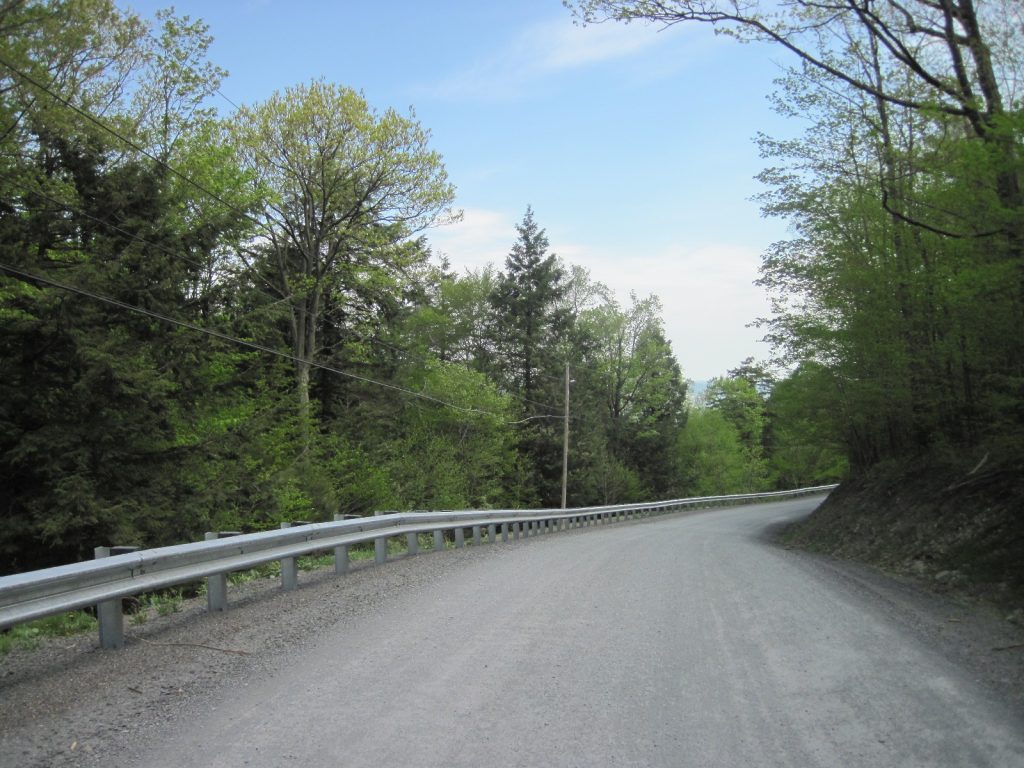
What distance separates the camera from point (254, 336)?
59.4 ft

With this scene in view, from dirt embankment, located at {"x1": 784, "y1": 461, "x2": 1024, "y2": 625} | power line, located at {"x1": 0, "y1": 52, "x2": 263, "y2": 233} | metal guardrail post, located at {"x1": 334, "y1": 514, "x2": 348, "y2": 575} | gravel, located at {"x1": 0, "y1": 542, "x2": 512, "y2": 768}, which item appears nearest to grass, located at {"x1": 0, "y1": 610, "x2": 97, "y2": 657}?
gravel, located at {"x1": 0, "y1": 542, "x2": 512, "y2": 768}

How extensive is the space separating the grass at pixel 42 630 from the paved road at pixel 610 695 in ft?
7.53

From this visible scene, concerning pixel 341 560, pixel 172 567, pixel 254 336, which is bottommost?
pixel 341 560

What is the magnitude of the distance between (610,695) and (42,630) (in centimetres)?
532

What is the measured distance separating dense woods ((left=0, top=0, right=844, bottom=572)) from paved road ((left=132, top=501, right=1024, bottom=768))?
8.50 m

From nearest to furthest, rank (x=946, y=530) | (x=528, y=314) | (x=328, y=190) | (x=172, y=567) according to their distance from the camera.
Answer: (x=172, y=567)
(x=946, y=530)
(x=328, y=190)
(x=528, y=314)

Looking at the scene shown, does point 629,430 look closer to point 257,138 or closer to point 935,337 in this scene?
point 257,138

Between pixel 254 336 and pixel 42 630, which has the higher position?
pixel 254 336

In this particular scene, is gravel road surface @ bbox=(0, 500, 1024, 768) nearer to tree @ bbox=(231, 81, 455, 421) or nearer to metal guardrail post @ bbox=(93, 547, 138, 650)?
metal guardrail post @ bbox=(93, 547, 138, 650)

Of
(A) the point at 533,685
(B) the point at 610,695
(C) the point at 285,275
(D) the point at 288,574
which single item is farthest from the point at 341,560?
(C) the point at 285,275

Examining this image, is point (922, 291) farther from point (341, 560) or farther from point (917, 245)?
point (341, 560)

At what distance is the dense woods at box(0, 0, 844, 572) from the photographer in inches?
499

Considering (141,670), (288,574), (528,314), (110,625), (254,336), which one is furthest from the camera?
(528,314)

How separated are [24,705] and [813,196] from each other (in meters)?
16.1
